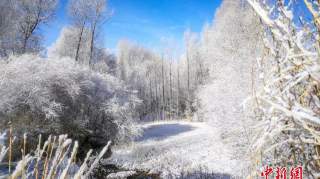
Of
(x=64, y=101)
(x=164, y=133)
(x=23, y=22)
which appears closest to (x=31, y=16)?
(x=23, y=22)

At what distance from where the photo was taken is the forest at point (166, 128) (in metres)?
1.21

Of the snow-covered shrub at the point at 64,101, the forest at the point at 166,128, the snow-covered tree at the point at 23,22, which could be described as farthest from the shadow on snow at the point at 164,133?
the snow-covered tree at the point at 23,22

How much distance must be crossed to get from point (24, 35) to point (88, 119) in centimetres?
878

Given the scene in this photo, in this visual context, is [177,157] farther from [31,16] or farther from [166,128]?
[31,16]

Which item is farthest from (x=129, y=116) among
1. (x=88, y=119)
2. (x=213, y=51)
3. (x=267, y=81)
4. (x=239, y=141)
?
(x=267, y=81)

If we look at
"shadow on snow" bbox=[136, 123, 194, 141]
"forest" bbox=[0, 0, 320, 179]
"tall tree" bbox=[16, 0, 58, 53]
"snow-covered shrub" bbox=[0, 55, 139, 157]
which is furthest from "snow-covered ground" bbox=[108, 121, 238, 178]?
"tall tree" bbox=[16, 0, 58, 53]

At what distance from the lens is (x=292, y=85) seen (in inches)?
43.7

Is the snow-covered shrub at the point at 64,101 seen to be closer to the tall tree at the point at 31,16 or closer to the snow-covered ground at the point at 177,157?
the snow-covered ground at the point at 177,157

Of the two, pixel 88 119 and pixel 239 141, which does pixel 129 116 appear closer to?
pixel 88 119

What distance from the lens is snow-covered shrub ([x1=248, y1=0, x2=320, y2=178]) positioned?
1.12 meters

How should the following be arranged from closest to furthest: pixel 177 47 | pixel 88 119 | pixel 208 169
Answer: pixel 208 169
pixel 88 119
pixel 177 47

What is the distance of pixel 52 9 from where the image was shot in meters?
18.1

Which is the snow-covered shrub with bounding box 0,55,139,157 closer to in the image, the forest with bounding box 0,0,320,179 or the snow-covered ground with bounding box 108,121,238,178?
the forest with bounding box 0,0,320,179

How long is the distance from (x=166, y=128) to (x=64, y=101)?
39.5ft
